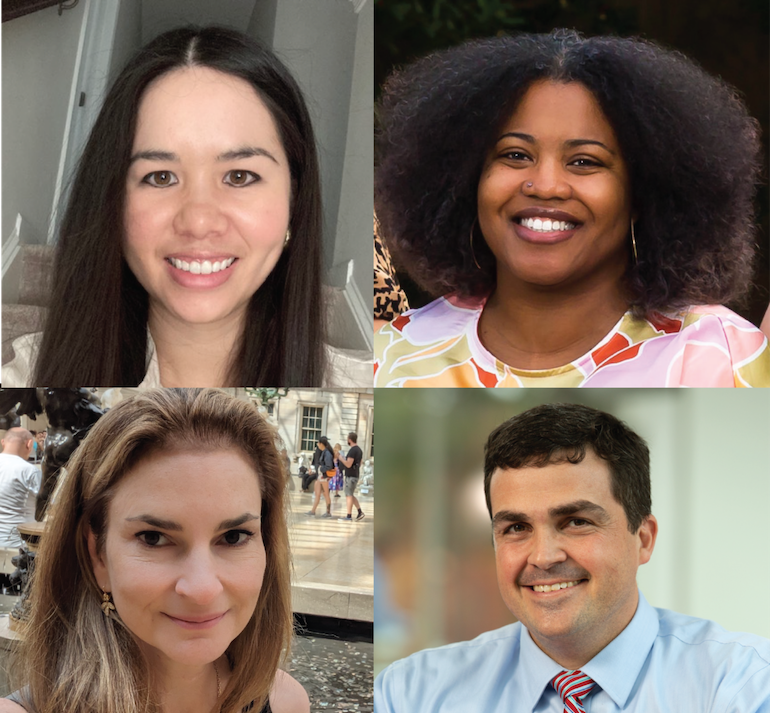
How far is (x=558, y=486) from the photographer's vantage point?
6.52 feet

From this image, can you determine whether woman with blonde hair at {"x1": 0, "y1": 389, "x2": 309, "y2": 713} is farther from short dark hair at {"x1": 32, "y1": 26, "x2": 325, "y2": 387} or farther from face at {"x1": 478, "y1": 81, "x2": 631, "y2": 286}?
face at {"x1": 478, "y1": 81, "x2": 631, "y2": 286}

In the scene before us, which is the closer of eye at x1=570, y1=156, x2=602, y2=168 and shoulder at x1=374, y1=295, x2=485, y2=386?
eye at x1=570, y1=156, x2=602, y2=168

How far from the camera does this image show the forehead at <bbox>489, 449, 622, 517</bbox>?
198cm

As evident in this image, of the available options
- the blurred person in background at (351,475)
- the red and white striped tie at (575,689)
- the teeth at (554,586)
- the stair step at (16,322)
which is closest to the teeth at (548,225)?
the blurred person in background at (351,475)

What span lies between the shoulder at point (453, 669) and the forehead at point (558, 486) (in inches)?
12.2

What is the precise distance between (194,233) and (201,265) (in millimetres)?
79

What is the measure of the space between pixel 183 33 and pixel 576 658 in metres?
1.76

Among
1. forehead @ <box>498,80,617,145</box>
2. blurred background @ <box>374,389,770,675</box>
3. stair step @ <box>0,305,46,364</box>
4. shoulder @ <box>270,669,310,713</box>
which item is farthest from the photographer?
stair step @ <box>0,305,46,364</box>

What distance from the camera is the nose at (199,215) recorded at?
204 cm

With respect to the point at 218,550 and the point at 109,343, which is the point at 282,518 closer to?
the point at 218,550

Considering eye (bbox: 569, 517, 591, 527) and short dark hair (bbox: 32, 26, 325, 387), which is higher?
short dark hair (bbox: 32, 26, 325, 387)

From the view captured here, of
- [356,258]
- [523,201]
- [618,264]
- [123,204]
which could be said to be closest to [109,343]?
[123,204]

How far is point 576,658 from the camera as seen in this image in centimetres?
198

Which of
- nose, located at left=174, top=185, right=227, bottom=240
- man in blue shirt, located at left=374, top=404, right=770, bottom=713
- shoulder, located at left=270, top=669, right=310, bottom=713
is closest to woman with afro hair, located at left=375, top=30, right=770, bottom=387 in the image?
man in blue shirt, located at left=374, top=404, right=770, bottom=713
